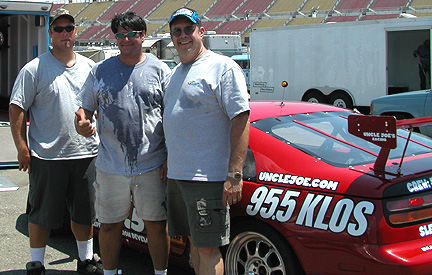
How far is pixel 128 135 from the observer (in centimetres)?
338

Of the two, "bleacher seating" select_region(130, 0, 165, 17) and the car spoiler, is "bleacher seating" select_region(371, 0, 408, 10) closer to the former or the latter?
"bleacher seating" select_region(130, 0, 165, 17)

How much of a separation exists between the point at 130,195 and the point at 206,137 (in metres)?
0.84

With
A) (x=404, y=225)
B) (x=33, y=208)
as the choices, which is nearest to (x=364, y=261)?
(x=404, y=225)

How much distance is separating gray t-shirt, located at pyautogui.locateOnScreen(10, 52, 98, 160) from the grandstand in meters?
30.0

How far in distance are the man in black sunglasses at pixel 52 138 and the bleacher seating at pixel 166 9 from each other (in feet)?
147

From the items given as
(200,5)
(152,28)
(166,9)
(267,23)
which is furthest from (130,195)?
(166,9)

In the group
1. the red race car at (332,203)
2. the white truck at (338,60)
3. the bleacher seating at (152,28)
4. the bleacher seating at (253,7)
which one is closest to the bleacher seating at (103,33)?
the bleacher seating at (152,28)

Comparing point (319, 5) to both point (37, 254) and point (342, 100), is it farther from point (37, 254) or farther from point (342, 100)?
point (37, 254)

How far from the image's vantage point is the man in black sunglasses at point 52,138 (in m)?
3.75

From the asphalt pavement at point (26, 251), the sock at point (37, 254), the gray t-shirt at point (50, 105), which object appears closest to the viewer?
the gray t-shirt at point (50, 105)

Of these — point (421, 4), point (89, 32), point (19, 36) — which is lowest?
point (19, 36)

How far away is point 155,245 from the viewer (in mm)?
3518

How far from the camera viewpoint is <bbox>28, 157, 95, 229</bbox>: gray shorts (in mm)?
3789

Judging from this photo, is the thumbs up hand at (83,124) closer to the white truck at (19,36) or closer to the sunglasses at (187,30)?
the sunglasses at (187,30)
